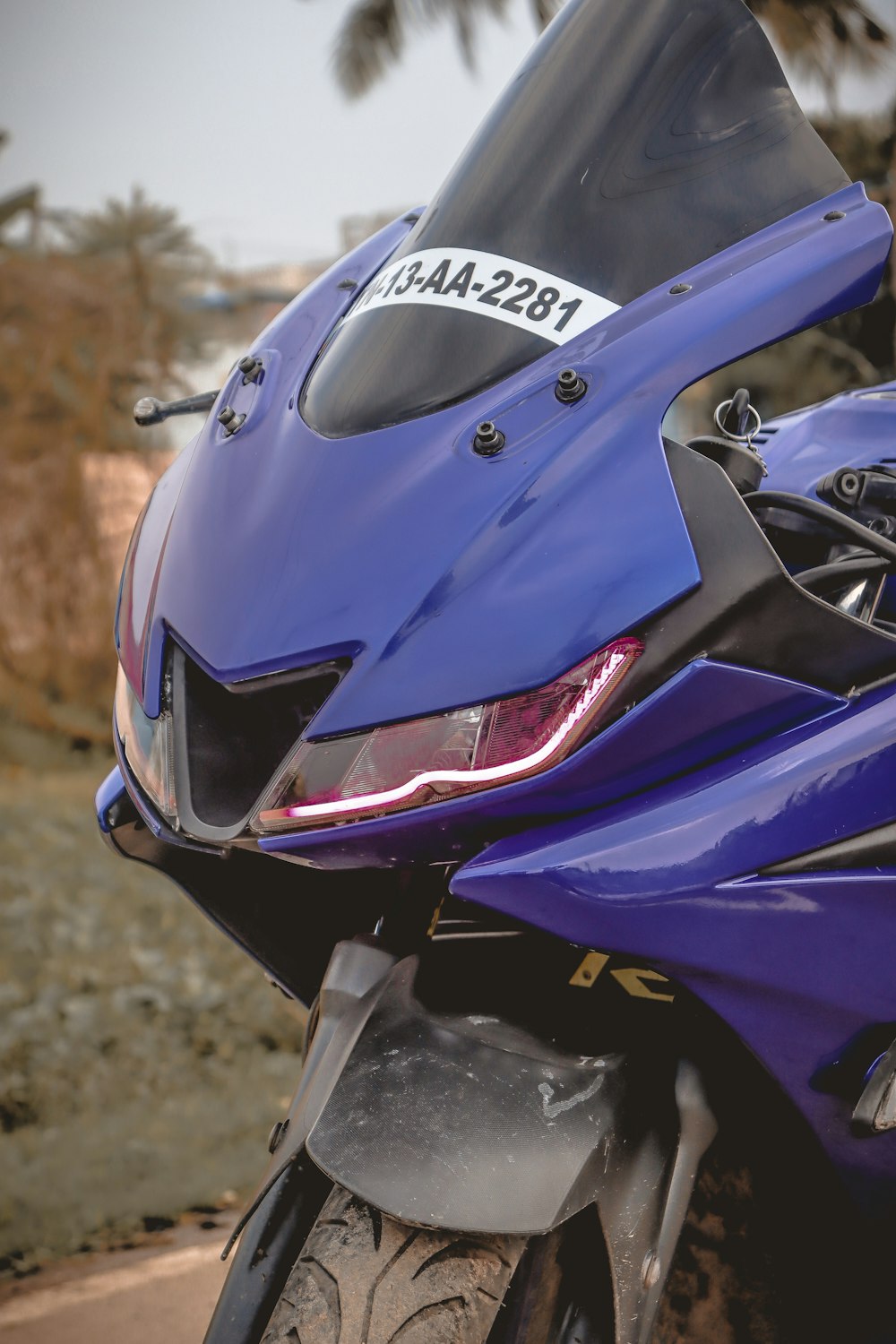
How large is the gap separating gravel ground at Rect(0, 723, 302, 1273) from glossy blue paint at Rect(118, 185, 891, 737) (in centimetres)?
189

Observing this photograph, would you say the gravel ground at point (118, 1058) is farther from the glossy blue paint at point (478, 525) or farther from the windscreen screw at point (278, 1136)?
the glossy blue paint at point (478, 525)

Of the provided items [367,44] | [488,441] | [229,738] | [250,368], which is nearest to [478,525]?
[488,441]

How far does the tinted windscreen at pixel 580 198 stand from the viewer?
1.35 meters

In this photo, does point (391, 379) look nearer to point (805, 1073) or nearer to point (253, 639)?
point (253, 639)

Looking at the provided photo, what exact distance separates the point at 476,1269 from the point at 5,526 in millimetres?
8057

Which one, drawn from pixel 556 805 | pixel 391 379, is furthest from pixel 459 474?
pixel 556 805

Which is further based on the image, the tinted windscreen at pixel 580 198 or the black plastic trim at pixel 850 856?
the tinted windscreen at pixel 580 198

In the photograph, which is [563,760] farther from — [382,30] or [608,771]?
[382,30]

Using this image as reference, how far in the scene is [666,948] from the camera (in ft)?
3.64

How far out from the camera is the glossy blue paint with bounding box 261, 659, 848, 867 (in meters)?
1.12

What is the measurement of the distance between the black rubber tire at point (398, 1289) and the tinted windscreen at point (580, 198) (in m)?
0.79

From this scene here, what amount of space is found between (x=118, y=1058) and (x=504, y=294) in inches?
111

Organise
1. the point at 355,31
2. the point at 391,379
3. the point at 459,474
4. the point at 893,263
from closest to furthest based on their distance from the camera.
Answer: the point at 459,474 → the point at 391,379 → the point at 893,263 → the point at 355,31

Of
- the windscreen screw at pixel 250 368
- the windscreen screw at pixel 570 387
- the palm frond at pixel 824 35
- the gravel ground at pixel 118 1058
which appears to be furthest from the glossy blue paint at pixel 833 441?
the palm frond at pixel 824 35
